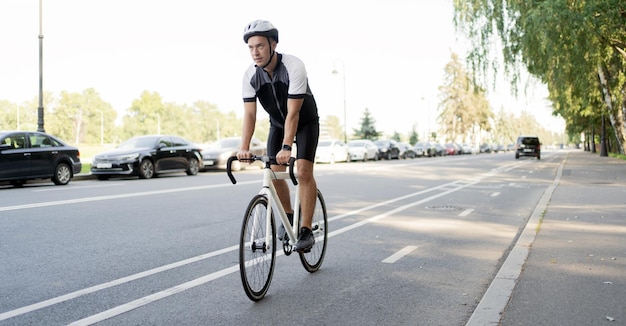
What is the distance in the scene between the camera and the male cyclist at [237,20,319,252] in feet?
14.3

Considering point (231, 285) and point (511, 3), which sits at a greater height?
point (511, 3)

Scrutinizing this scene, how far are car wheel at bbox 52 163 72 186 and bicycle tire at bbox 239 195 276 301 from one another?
13042 millimetres

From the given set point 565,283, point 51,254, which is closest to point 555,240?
point 565,283

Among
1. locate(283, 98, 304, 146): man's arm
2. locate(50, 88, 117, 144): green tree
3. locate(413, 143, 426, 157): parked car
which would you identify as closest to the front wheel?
locate(283, 98, 304, 146): man's arm

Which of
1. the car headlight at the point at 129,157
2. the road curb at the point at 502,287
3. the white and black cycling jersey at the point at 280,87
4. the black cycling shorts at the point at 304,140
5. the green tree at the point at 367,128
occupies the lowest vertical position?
the road curb at the point at 502,287

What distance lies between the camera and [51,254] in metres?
5.99

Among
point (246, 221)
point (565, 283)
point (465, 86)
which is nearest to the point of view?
point (246, 221)

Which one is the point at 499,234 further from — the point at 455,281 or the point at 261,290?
the point at 261,290

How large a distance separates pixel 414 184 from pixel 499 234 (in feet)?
29.5

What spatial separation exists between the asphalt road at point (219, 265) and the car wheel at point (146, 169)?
26.4 feet

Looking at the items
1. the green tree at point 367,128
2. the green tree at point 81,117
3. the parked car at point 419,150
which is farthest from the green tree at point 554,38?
the green tree at point 81,117

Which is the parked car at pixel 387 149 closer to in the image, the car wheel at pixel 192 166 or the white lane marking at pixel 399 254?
the car wheel at pixel 192 166

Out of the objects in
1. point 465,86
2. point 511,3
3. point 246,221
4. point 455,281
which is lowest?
point 455,281

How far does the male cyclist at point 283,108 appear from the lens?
14.3 feet
